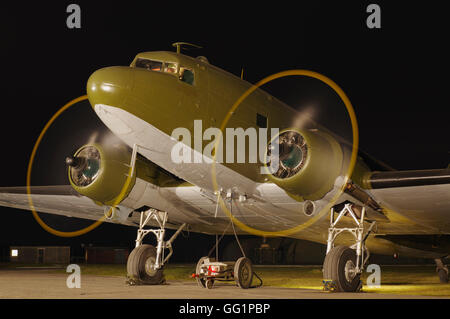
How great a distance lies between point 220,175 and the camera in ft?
47.8

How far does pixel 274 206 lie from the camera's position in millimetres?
15609

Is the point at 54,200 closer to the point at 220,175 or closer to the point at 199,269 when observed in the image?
the point at 199,269

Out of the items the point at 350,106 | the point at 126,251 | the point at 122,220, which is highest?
the point at 350,106

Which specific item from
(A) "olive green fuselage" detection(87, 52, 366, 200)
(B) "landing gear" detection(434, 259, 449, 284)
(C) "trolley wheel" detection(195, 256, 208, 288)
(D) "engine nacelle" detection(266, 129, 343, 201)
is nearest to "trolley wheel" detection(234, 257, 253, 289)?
(C) "trolley wheel" detection(195, 256, 208, 288)

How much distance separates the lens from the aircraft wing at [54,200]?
1789 cm

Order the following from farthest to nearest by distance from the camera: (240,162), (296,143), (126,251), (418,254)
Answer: (126,251) → (418,254) → (240,162) → (296,143)

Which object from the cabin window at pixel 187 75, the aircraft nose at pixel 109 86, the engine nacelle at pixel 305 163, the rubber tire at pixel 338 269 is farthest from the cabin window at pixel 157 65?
the rubber tire at pixel 338 269

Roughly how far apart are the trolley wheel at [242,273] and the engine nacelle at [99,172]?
4.13 meters

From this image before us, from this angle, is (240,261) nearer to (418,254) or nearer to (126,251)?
(418,254)

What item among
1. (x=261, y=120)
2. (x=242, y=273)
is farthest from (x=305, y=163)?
(x=242, y=273)

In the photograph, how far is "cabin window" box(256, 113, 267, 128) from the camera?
14.8 metres
